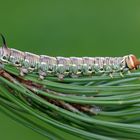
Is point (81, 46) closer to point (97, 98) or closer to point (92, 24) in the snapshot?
point (92, 24)

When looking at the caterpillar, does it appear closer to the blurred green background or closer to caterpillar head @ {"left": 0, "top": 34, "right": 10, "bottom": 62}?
caterpillar head @ {"left": 0, "top": 34, "right": 10, "bottom": 62}

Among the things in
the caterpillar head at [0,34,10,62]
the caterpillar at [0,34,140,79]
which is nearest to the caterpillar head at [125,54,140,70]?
the caterpillar at [0,34,140,79]

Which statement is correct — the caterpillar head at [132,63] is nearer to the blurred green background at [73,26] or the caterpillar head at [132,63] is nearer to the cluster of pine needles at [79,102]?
the cluster of pine needles at [79,102]

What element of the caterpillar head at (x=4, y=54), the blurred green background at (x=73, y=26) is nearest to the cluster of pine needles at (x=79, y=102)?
the caterpillar head at (x=4, y=54)

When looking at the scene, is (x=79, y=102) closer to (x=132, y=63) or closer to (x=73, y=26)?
(x=132, y=63)

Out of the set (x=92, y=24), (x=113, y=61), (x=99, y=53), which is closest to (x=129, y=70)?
(x=113, y=61)
